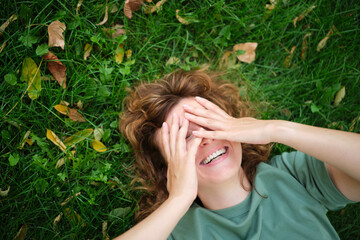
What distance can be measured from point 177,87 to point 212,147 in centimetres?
66

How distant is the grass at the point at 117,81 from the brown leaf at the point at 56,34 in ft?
0.20

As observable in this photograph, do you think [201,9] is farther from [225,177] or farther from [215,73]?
[225,177]

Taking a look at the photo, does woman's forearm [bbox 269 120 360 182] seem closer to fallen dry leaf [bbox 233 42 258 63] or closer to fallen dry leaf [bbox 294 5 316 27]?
fallen dry leaf [bbox 233 42 258 63]

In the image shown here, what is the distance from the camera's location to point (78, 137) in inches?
106

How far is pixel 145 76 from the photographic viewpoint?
288 cm

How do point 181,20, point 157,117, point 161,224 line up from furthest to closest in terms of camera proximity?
point 181,20 → point 157,117 → point 161,224

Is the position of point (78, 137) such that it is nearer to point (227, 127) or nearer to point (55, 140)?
point (55, 140)

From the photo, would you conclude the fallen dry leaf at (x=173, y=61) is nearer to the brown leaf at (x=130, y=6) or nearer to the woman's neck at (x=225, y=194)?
the brown leaf at (x=130, y=6)

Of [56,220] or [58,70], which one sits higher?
[58,70]

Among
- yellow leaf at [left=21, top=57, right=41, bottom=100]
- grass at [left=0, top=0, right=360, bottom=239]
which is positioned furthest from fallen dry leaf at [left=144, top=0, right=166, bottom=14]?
yellow leaf at [left=21, top=57, right=41, bottom=100]

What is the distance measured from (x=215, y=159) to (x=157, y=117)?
0.59 meters

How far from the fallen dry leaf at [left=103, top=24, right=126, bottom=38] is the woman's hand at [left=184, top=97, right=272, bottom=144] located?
115 cm

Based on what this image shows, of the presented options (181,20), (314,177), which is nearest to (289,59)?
(181,20)

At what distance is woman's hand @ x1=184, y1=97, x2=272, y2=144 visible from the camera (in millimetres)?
A: 2055
